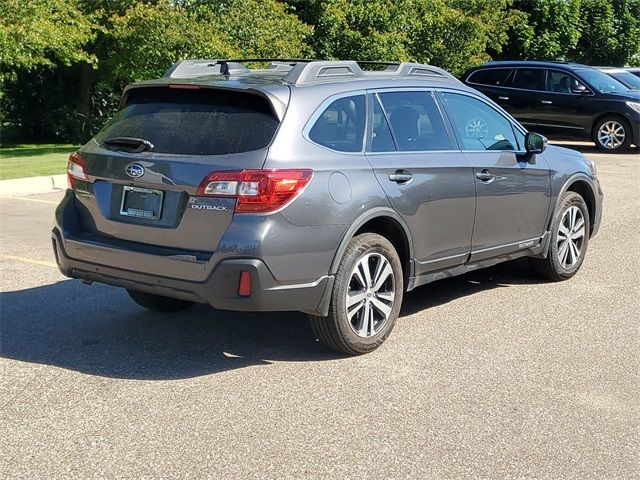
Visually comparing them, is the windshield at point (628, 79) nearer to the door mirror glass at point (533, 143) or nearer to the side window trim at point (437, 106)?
the door mirror glass at point (533, 143)

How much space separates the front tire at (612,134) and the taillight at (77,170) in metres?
15.0

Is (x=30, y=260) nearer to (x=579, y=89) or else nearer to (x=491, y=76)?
(x=579, y=89)

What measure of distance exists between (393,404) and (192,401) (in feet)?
3.45

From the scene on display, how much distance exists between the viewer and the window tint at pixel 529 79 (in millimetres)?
19234

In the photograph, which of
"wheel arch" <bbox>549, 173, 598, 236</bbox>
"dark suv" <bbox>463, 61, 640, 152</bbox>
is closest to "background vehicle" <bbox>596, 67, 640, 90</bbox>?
"dark suv" <bbox>463, 61, 640, 152</bbox>

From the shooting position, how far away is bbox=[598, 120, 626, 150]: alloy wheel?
1855 cm

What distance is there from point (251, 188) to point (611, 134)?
15339 millimetres

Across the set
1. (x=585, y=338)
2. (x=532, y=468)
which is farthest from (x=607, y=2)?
(x=532, y=468)

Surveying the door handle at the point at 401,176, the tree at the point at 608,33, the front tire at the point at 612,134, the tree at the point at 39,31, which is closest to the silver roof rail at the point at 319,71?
the door handle at the point at 401,176

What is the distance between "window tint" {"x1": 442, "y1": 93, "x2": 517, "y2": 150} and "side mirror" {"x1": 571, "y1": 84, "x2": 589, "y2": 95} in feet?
40.7

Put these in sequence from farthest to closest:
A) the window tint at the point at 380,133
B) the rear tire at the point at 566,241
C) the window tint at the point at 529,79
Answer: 1. the window tint at the point at 529,79
2. the rear tire at the point at 566,241
3. the window tint at the point at 380,133

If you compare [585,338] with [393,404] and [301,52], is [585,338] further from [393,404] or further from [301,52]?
[301,52]

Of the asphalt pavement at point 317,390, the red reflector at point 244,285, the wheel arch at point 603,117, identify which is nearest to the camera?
the asphalt pavement at point 317,390

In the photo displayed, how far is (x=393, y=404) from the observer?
470 cm
